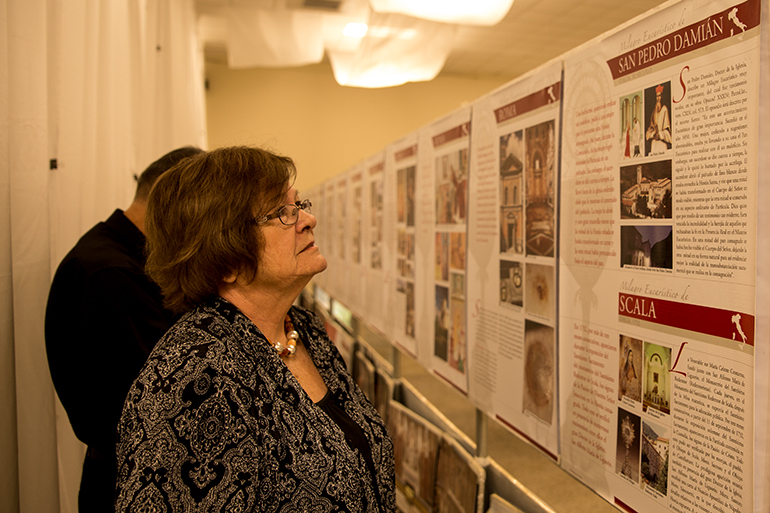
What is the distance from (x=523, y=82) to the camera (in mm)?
1357

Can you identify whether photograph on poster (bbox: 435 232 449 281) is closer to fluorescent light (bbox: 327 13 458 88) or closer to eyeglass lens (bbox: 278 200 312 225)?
→ eyeglass lens (bbox: 278 200 312 225)

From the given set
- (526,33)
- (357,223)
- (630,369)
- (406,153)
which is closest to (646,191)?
(630,369)

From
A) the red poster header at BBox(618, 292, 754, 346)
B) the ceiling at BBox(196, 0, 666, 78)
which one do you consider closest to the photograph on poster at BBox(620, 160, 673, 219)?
the red poster header at BBox(618, 292, 754, 346)

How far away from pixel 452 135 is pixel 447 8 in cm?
126

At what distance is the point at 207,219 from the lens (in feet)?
3.67

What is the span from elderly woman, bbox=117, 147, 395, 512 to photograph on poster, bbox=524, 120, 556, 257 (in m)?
0.54

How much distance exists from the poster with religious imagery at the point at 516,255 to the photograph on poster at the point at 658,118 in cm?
28

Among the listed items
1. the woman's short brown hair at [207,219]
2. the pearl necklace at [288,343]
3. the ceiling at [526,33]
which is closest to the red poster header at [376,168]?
the pearl necklace at [288,343]

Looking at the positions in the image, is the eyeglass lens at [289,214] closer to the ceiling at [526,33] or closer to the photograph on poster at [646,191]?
the photograph on poster at [646,191]

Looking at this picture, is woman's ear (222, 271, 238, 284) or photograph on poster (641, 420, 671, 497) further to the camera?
woman's ear (222, 271, 238, 284)

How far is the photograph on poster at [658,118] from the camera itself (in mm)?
913

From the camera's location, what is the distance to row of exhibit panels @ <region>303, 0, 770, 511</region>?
795mm

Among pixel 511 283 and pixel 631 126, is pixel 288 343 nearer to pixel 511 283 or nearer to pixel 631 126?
pixel 511 283

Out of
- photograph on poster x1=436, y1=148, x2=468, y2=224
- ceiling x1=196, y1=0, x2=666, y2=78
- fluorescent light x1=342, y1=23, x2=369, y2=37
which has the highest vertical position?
ceiling x1=196, y1=0, x2=666, y2=78
